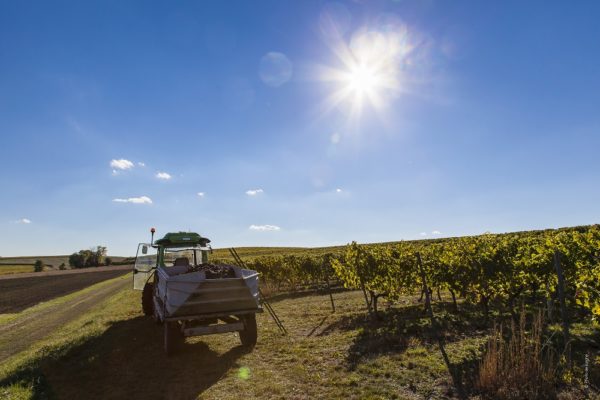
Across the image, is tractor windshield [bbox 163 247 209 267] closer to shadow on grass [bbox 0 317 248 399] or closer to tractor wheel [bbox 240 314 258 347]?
shadow on grass [bbox 0 317 248 399]

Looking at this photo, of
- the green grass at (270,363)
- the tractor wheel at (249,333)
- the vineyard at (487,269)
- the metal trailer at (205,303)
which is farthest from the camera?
the vineyard at (487,269)

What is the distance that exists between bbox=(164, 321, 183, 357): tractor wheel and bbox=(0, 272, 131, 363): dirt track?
5.52m

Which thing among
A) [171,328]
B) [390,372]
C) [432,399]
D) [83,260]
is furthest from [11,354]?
[83,260]

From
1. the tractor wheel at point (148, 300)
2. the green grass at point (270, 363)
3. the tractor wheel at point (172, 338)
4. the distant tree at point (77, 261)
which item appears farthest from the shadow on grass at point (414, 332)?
the distant tree at point (77, 261)

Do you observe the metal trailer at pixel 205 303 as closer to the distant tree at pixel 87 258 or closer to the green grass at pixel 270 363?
the green grass at pixel 270 363

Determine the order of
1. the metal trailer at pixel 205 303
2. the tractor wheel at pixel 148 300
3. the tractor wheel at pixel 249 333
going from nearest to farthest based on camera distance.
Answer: the metal trailer at pixel 205 303 → the tractor wheel at pixel 249 333 → the tractor wheel at pixel 148 300

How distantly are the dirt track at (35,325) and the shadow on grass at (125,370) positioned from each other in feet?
9.99

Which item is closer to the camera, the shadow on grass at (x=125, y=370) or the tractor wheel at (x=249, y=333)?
the shadow on grass at (x=125, y=370)

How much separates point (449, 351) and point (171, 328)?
6335 mm

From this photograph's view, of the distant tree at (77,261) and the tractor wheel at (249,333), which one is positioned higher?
→ the distant tree at (77,261)

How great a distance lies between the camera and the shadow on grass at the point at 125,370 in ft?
22.5

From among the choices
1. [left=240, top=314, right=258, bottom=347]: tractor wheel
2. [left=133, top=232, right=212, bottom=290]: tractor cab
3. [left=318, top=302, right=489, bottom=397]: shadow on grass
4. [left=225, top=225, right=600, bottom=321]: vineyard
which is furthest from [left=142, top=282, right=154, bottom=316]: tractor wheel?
[left=225, top=225, right=600, bottom=321]: vineyard

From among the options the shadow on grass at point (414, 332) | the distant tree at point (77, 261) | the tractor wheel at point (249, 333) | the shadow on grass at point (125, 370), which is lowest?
the shadow on grass at point (125, 370)

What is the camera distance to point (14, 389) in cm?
700
